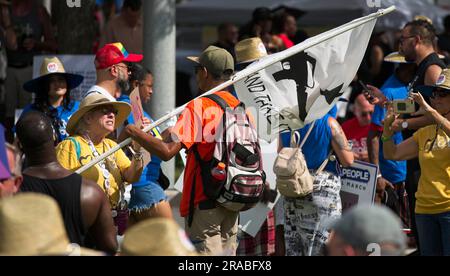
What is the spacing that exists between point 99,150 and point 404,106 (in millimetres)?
2281

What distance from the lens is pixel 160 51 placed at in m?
10.2

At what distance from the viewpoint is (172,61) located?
10.3 meters

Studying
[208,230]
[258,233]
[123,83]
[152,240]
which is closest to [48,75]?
[123,83]

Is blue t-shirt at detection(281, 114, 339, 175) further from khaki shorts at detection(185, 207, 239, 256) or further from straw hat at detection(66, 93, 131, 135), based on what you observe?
straw hat at detection(66, 93, 131, 135)

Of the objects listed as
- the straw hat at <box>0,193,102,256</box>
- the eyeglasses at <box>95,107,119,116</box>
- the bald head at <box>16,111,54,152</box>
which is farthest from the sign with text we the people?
the straw hat at <box>0,193,102,256</box>

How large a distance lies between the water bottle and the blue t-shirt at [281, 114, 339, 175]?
4.21 ft

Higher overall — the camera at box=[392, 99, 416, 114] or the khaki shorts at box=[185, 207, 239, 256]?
the camera at box=[392, 99, 416, 114]

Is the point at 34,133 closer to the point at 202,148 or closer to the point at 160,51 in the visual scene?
the point at 202,148

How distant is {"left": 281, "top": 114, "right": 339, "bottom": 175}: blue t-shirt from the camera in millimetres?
7977

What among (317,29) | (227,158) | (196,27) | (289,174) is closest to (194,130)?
(227,158)

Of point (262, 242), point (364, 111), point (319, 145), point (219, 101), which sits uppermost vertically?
point (219, 101)

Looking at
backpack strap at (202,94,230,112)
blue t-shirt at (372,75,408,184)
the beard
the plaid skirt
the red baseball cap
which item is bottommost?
the plaid skirt
